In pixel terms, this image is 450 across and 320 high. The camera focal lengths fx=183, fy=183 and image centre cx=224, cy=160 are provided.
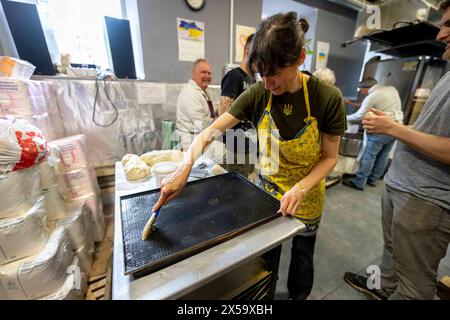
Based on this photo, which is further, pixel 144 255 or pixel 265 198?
pixel 265 198

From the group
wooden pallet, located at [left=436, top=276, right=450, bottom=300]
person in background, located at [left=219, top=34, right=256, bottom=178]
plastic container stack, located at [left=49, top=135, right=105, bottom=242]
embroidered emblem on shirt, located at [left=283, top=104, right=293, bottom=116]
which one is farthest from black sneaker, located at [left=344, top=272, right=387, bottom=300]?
plastic container stack, located at [left=49, top=135, right=105, bottom=242]

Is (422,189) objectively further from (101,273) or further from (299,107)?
(101,273)

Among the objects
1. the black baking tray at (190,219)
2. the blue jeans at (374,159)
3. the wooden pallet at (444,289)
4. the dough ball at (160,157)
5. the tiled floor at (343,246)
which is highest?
the dough ball at (160,157)

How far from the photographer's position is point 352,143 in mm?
2535

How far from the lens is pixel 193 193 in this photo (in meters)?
0.77

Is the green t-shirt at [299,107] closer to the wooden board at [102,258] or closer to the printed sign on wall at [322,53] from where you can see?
the wooden board at [102,258]

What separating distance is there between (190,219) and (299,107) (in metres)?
0.60

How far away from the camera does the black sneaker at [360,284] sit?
120 cm

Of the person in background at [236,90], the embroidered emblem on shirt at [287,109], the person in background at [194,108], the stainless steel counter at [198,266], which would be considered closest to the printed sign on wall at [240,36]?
the person in background at [194,108]

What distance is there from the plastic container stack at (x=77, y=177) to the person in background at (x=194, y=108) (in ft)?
2.57
